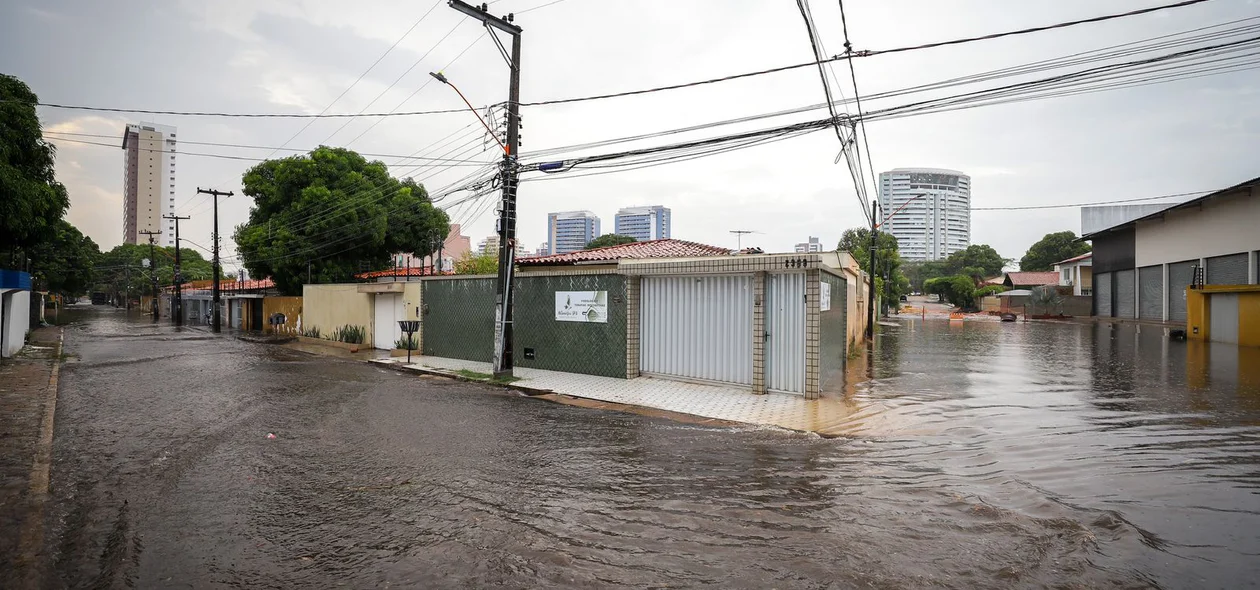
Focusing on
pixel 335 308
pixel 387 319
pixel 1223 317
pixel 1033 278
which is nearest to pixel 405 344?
pixel 387 319

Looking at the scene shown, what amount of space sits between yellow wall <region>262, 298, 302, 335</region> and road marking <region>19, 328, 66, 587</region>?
21.2 m

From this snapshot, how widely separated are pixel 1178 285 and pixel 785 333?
115 feet

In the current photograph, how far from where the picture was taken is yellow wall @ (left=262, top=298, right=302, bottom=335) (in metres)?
28.7

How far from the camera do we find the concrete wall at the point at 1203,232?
87.0 feet

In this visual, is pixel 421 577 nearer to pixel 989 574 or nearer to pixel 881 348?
pixel 989 574

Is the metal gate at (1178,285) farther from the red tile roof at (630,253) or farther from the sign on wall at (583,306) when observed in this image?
the sign on wall at (583,306)

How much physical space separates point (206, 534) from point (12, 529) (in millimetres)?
1462

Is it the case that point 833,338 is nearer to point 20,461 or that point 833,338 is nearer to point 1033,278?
point 20,461

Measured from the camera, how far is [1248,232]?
2641 centimetres

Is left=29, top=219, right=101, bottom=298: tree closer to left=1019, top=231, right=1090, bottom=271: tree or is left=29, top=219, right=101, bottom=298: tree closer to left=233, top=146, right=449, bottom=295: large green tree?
left=233, top=146, right=449, bottom=295: large green tree

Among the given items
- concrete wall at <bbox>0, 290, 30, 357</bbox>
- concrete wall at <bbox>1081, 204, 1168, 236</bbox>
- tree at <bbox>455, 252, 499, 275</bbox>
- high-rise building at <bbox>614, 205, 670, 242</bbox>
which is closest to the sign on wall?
concrete wall at <bbox>0, 290, 30, 357</bbox>

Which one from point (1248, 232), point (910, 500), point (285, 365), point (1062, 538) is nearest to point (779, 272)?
point (910, 500)

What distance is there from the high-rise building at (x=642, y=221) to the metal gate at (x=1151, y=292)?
5875 cm

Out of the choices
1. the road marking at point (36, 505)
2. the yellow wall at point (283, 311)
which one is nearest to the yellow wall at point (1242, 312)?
the road marking at point (36, 505)
